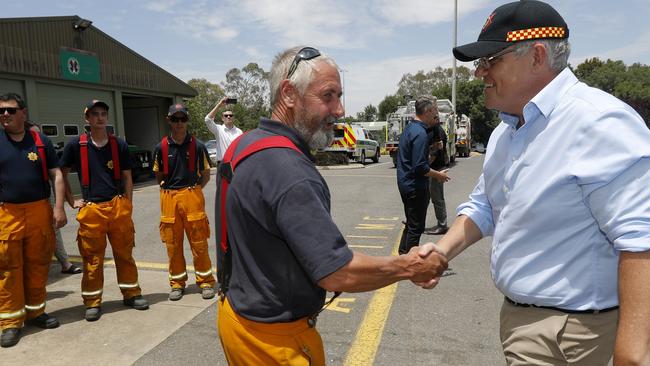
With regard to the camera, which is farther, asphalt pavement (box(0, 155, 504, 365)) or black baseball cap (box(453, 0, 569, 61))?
asphalt pavement (box(0, 155, 504, 365))

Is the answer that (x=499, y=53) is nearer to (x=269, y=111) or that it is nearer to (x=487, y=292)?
(x=269, y=111)

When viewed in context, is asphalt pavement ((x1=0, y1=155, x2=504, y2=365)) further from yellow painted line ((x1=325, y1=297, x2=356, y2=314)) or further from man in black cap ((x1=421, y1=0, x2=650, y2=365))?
man in black cap ((x1=421, y1=0, x2=650, y2=365))

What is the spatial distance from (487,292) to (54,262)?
571 centimetres

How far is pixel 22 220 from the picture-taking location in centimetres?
400

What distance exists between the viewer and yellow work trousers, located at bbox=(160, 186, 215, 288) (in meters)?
4.90

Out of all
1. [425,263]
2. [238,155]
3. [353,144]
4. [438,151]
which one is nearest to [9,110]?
[238,155]

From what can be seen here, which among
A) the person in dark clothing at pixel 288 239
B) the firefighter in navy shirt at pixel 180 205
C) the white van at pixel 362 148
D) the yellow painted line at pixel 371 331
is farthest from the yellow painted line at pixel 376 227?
the white van at pixel 362 148

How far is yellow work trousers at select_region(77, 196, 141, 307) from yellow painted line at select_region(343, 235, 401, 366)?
2.36 meters

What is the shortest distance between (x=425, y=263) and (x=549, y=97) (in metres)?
0.83

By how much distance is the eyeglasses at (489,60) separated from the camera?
5.68 feet

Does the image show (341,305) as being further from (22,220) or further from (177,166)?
(22,220)

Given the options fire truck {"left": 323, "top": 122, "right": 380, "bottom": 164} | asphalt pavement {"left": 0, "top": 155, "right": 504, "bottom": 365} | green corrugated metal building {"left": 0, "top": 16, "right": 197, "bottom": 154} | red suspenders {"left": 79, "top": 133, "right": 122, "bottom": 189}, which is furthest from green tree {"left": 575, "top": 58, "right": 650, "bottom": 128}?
red suspenders {"left": 79, "top": 133, "right": 122, "bottom": 189}

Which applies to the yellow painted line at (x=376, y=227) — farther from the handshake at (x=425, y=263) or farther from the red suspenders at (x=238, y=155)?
the red suspenders at (x=238, y=155)

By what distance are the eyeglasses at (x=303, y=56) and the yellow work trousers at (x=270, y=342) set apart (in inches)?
38.5
